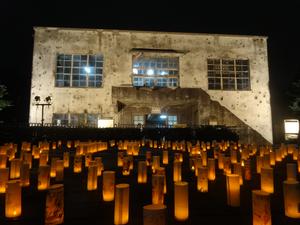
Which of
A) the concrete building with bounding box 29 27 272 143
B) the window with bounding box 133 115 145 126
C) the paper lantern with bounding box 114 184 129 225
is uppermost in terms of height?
the concrete building with bounding box 29 27 272 143

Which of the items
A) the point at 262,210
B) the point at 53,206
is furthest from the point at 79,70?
the point at 262,210

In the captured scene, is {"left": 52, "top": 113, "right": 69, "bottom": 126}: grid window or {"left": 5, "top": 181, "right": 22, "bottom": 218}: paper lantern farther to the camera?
{"left": 52, "top": 113, "right": 69, "bottom": 126}: grid window

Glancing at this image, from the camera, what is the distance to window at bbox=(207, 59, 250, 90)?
20734mm

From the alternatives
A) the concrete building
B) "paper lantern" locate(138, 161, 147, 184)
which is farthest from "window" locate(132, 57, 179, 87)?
"paper lantern" locate(138, 161, 147, 184)

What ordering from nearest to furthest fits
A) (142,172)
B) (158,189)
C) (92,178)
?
(158,189)
(92,178)
(142,172)

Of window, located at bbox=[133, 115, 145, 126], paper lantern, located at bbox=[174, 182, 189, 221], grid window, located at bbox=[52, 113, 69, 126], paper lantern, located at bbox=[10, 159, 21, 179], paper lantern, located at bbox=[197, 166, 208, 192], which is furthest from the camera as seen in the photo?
window, located at bbox=[133, 115, 145, 126]

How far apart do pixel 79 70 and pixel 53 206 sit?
17771mm

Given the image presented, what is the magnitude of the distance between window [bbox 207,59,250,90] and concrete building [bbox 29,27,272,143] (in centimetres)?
8

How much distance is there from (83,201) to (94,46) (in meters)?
17.3

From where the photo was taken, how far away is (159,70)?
68.0 feet

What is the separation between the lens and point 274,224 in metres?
3.15

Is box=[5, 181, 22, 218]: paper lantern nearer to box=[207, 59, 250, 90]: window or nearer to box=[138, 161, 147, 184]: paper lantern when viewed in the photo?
box=[138, 161, 147, 184]: paper lantern

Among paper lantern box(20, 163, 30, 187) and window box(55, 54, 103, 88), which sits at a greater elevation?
window box(55, 54, 103, 88)

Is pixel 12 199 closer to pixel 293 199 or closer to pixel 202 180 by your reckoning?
pixel 202 180
